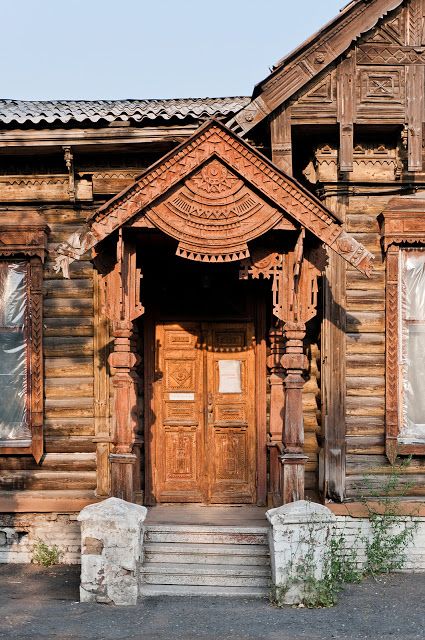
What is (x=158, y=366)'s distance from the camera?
8.64m

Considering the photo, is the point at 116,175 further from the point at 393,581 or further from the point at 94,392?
the point at 393,581

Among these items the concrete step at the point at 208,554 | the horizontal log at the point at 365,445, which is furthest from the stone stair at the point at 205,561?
the horizontal log at the point at 365,445

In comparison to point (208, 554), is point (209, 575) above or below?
below

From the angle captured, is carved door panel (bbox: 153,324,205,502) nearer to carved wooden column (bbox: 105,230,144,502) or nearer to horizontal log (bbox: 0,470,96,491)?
horizontal log (bbox: 0,470,96,491)

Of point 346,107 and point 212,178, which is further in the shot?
point 346,107

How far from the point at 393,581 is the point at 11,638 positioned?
3.74m

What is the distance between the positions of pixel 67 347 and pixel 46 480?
4.98 feet

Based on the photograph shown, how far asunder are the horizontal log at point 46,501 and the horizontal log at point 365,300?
11.7 feet

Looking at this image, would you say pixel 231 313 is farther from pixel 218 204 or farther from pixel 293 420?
pixel 218 204

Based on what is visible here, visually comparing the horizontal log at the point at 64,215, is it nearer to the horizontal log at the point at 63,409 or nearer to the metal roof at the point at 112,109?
the metal roof at the point at 112,109

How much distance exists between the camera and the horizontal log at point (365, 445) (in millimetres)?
8055

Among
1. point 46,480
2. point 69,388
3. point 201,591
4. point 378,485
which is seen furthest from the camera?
point 69,388


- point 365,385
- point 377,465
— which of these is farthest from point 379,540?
point 365,385

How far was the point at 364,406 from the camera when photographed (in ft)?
26.6
